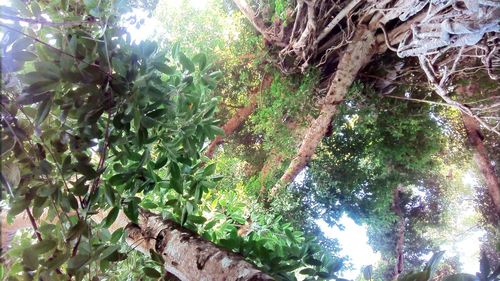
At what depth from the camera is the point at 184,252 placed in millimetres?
1237

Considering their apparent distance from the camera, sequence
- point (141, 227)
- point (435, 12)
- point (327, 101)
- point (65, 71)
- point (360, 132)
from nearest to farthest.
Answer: point (65, 71) < point (141, 227) < point (435, 12) < point (327, 101) < point (360, 132)

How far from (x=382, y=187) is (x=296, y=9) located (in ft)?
7.52

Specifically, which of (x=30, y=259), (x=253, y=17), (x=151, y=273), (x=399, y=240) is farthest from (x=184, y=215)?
(x=399, y=240)

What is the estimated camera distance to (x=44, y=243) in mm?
993

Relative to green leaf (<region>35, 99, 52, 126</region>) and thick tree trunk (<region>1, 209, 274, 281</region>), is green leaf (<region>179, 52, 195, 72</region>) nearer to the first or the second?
green leaf (<region>35, 99, 52, 126</region>)

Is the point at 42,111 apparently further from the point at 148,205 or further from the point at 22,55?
Answer: the point at 148,205

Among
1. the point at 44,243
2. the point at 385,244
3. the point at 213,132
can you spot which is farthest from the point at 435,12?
the point at 385,244

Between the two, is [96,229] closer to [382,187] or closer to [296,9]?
[296,9]

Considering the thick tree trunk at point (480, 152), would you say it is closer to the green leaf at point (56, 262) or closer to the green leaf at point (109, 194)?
the green leaf at point (109, 194)

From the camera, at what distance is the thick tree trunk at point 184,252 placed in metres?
1.07

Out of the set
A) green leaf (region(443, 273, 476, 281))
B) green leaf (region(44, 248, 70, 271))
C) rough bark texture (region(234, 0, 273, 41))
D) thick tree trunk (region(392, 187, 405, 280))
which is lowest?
thick tree trunk (region(392, 187, 405, 280))

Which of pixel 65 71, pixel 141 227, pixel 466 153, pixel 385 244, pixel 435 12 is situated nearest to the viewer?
pixel 65 71

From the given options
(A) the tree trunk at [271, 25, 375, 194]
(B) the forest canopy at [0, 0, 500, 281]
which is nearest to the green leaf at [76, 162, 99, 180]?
(B) the forest canopy at [0, 0, 500, 281]

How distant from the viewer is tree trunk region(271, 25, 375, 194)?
3.39m
